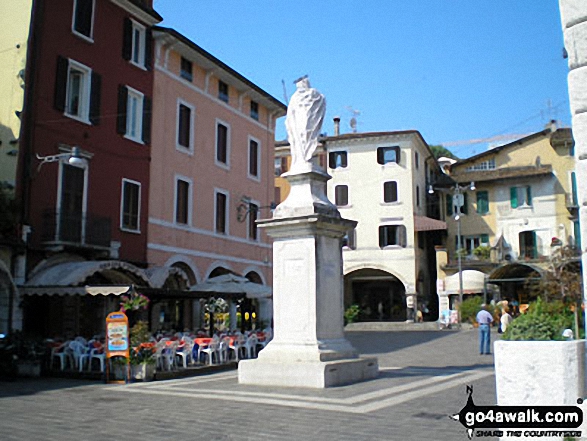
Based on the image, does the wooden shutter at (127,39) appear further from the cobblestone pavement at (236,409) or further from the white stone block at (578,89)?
the white stone block at (578,89)

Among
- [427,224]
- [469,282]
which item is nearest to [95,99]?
[469,282]

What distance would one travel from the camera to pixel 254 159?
31.2 m

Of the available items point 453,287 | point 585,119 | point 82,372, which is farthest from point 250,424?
point 453,287

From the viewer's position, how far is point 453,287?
41.3 meters

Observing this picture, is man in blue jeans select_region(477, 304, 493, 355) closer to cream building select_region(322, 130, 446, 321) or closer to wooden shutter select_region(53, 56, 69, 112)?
wooden shutter select_region(53, 56, 69, 112)

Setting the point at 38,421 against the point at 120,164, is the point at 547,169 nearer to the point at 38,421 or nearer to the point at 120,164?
the point at 120,164

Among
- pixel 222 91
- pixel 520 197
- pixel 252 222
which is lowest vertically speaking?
Result: pixel 252 222

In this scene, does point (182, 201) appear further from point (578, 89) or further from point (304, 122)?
point (578, 89)

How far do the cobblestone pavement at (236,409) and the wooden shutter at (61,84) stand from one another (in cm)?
905

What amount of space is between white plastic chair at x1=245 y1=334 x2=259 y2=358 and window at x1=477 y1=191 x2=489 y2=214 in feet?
95.4

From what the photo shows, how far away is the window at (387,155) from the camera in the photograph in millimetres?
44719

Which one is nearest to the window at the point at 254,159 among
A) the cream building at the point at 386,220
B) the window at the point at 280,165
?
the window at the point at 280,165

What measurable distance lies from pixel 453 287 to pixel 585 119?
37.7 meters

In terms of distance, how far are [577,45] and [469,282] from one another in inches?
1447
